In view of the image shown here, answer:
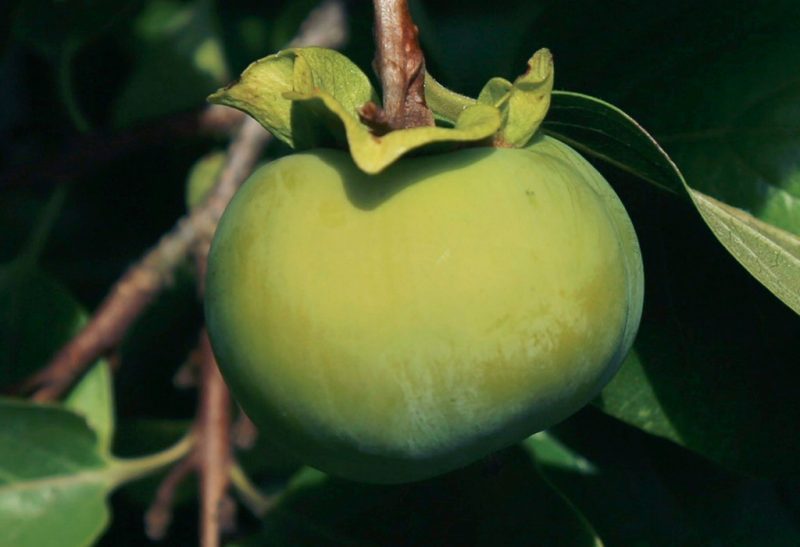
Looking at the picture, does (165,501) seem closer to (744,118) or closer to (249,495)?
(249,495)

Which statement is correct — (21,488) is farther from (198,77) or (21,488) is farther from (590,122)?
(590,122)

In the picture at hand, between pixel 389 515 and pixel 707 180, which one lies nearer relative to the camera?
pixel 707 180

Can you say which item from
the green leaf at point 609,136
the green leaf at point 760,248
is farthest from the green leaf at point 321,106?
the green leaf at point 760,248

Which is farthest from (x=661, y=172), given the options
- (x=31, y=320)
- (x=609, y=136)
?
(x=31, y=320)

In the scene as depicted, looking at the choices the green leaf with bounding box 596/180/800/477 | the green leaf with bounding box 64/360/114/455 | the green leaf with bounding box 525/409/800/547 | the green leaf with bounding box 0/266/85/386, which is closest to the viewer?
the green leaf with bounding box 596/180/800/477

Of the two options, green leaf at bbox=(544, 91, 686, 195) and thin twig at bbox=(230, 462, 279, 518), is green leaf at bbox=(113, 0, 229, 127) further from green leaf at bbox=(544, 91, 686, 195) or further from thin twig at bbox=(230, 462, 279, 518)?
green leaf at bbox=(544, 91, 686, 195)

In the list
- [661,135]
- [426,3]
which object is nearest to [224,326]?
[661,135]

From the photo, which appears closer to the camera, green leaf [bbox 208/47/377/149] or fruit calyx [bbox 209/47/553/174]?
fruit calyx [bbox 209/47/553/174]

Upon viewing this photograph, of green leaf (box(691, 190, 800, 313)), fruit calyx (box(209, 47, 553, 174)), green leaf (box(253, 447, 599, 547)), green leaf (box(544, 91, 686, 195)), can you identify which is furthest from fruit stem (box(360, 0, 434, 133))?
green leaf (box(253, 447, 599, 547))
